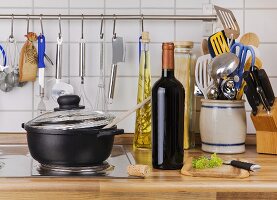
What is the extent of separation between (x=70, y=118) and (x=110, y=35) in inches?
23.2

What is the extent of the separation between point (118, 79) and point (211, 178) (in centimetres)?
70

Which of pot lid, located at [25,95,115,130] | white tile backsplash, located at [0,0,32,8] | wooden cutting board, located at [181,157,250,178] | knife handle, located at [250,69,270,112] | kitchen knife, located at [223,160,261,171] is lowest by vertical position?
wooden cutting board, located at [181,157,250,178]

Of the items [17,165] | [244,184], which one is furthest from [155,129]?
[17,165]

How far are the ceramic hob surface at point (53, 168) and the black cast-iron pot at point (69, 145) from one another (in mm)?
20

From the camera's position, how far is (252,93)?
178 centimetres

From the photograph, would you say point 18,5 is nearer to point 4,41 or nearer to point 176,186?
point 4,41

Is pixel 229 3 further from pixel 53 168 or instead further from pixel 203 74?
pixel 53 168

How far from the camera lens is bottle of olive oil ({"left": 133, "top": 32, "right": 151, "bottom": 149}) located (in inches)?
74.1

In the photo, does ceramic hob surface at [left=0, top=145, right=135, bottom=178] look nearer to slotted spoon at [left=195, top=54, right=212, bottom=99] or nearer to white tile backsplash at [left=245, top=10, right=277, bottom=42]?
slotted spoon at [left=195, top=54, right=212, bottom=99]

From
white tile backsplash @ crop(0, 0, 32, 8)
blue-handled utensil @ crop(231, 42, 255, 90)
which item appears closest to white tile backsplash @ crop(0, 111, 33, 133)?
white tile backsplash @ crop(0, 0, 32, 8)

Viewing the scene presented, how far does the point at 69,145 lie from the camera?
4.83 ft

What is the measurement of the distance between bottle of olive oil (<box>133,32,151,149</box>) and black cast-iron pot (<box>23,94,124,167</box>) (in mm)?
370

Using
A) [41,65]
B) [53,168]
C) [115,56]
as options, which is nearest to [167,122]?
[53,168]

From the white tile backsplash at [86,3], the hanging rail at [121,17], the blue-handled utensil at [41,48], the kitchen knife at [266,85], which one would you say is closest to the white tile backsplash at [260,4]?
the hanging rail at [121,17]
